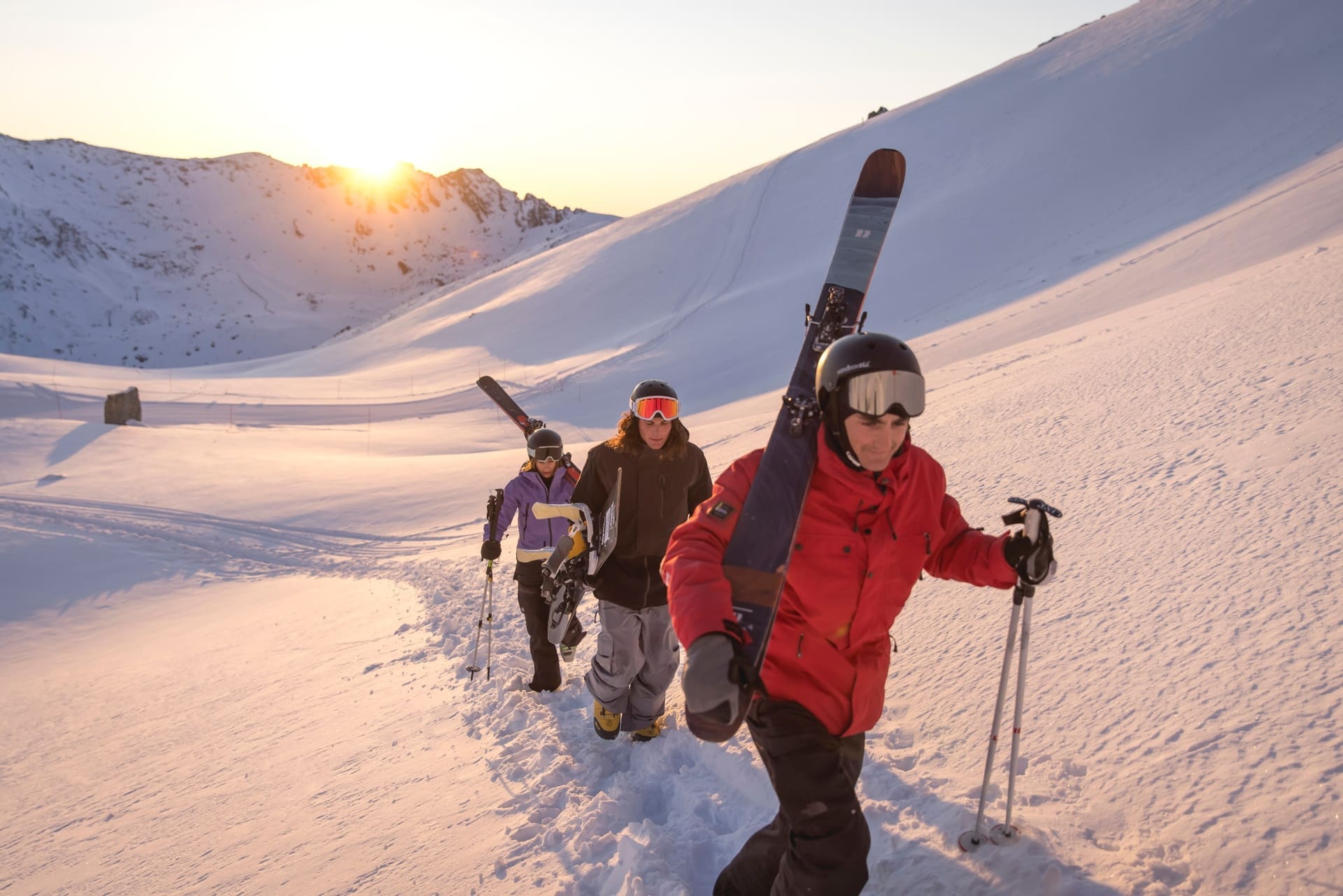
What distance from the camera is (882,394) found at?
2488mm

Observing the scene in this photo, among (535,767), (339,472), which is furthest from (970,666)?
(339,472)

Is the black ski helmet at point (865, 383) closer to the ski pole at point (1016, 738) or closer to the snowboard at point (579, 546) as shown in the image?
the ski pole at point (1016, 738)

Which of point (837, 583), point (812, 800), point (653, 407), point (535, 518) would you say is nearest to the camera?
point (812, 800)

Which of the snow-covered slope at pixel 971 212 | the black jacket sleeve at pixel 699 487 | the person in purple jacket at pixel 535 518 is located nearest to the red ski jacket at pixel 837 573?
the black jacket sleeve at pixel 699 487

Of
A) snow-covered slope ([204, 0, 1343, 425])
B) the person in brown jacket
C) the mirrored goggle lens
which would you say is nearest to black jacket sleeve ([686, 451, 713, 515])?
the person in brown jacket

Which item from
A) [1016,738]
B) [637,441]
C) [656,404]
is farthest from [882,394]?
[637,441]

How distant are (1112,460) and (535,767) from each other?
433cm

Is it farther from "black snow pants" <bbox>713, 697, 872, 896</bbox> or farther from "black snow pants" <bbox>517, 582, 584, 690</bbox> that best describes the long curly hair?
"black snow pants" <bbox>713, 697, 872, 896</bbox>

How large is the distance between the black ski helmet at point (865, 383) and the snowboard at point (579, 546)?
2.20 meters

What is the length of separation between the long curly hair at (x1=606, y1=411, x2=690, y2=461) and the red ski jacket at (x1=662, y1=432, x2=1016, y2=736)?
199 cm

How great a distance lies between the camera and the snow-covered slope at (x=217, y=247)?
65875 mm

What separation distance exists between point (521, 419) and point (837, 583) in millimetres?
5823

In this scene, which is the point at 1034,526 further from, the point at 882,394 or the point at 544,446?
the point at 544,446

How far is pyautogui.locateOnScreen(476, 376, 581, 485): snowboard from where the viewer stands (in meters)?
6.02
